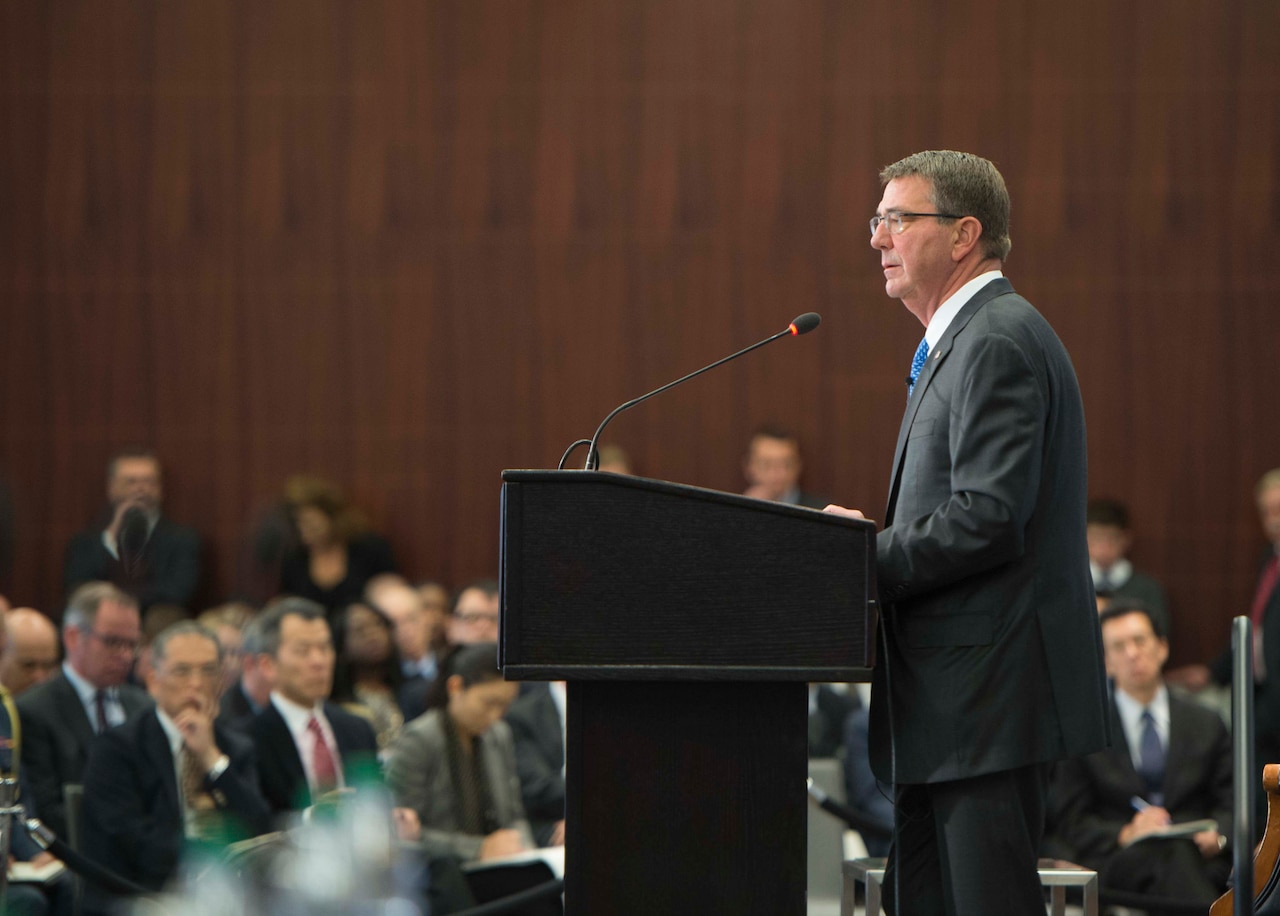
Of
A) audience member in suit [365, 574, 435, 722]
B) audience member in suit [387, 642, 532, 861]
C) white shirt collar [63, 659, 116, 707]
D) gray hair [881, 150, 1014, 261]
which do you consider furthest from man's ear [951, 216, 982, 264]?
audience member in suit [365, 574, 435, 722]

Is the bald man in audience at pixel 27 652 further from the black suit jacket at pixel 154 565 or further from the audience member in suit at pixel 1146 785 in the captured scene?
the audience member in suit at pixel 1146 785

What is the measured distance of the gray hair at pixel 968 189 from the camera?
269cm

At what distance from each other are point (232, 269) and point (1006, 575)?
21.8 feet

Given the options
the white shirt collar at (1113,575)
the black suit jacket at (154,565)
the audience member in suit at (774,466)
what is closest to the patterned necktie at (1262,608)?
the white shirt collar at (1113,575)

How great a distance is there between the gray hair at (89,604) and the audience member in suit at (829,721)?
7.92ft

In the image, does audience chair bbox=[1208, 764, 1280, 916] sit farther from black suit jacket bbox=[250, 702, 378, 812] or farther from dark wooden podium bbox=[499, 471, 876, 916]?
black suit jacket bbox=[250, 702, 378, 812]

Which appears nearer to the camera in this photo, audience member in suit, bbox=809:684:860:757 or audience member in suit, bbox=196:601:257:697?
audience member in suit, bbox=196:601:257:697

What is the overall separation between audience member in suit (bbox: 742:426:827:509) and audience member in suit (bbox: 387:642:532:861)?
2973mm

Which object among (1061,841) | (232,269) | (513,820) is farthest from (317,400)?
(1061,841)

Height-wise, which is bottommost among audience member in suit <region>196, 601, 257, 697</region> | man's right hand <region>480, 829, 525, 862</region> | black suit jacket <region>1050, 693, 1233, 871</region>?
man's right hand <region>480, 829, 525, 862</region>

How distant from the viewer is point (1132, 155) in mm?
8211

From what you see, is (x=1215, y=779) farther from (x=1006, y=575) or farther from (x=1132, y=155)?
(x=1132, y=155)

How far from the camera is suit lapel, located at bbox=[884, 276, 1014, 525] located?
8.63ft

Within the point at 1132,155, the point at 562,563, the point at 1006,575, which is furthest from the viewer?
the point at 1132,155
